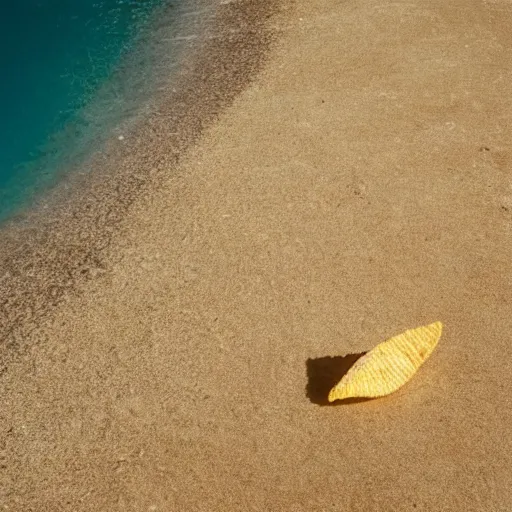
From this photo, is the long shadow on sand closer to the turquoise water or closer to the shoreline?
the shoreline

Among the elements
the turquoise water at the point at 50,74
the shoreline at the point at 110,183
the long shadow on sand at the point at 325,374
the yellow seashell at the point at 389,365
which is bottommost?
the long shadow on sand at the point at 325,374

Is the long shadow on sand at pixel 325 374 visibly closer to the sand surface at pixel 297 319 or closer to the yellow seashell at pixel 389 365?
the sand surface at pixel 297 319

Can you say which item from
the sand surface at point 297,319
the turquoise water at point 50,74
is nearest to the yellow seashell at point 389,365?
the sand surface at point 297,319

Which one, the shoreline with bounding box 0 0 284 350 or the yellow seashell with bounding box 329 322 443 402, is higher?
the shoreline with bounding box 0 0 284 350

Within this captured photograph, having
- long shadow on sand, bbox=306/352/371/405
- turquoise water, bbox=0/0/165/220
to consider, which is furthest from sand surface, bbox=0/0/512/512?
turquoise water, bbox=0/0/165/220

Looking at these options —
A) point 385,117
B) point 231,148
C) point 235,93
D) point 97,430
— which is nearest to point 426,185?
point 385,117
